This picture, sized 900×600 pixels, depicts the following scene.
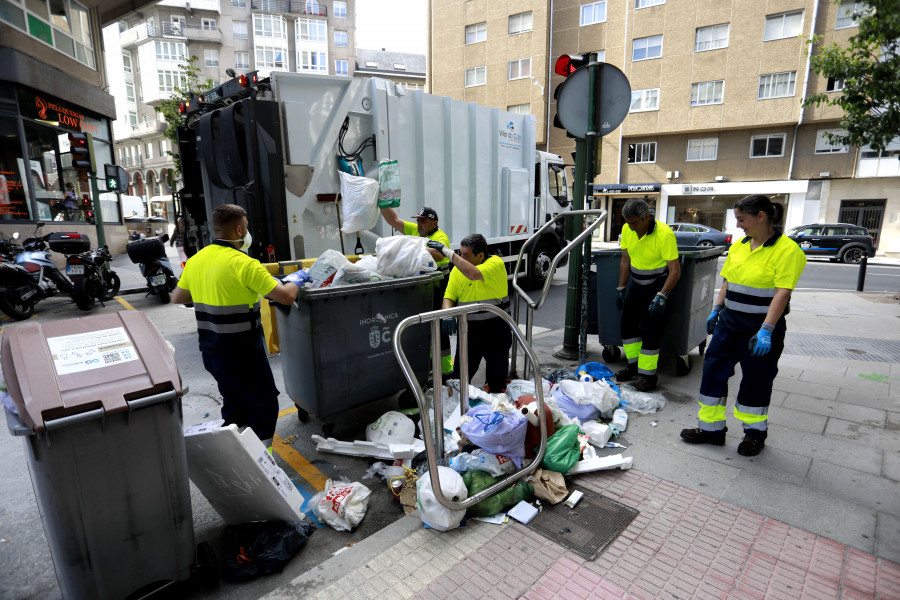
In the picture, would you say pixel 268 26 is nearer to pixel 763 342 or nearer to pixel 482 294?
pixel 482 294

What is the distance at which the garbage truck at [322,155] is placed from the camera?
5473 mm

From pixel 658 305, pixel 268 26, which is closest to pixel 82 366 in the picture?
pixel 658 305

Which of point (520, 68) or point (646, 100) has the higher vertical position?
point (520, 68)

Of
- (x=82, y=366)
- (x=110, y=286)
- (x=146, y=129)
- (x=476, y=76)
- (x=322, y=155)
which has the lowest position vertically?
(x=110, y=286)

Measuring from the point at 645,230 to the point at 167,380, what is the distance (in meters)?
3.85

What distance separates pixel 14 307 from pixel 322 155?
5645 millimetres

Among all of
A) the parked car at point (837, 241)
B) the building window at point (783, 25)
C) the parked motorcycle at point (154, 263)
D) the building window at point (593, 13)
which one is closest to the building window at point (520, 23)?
the building window at point (593, 13)

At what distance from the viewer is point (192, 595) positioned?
7.30 ft

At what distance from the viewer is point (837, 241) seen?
55.6 feet

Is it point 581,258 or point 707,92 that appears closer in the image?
point 581,258

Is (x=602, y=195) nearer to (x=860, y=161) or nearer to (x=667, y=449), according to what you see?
(x=860, y=161)

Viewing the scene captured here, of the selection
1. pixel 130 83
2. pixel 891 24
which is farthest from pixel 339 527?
pixel 130 83

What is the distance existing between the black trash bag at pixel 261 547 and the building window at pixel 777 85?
2786 centimetres

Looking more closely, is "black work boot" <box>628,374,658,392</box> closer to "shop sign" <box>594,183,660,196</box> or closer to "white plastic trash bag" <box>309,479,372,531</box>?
"white plastic trash bag" <box>309,479,372,531</box>
